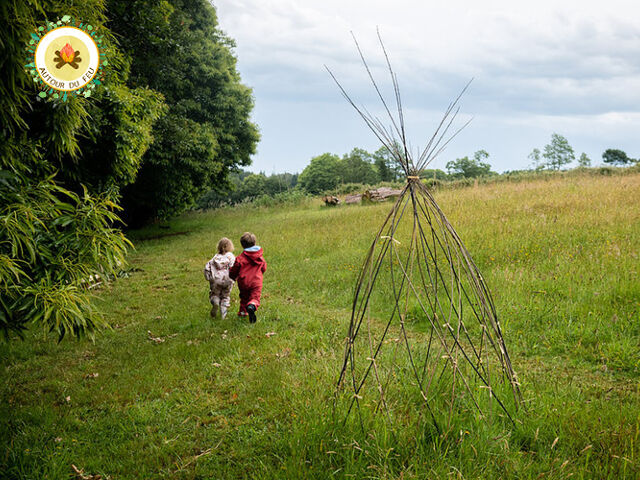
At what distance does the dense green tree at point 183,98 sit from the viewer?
14.3 metres

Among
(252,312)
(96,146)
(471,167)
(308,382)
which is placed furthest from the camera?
(471,167)

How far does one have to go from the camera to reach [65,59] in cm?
440

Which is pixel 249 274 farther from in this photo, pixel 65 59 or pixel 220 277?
pixel 65 59

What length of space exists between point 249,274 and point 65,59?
4.01 m

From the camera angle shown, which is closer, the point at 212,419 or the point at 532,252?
the point at 212,419

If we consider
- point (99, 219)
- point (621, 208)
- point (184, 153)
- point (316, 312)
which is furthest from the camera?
point (184, 153)

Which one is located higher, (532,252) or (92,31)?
(92,31)

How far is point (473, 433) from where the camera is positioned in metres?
3.15

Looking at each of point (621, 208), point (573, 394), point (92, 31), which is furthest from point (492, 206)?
point (92, 31)

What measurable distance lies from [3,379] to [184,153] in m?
13.5

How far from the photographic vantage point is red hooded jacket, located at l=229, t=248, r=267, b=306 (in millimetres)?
6922

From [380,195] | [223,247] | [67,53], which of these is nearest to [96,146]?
[223,247]

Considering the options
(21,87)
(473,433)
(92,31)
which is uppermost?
(92,31)

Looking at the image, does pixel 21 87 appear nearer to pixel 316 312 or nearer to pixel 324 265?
pixel 316 312
